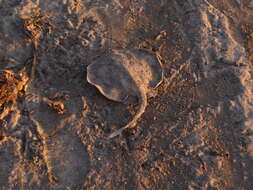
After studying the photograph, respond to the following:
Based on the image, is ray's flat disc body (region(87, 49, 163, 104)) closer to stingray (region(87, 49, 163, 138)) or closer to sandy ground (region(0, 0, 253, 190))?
stingray (region(87, 49, 163, 138))

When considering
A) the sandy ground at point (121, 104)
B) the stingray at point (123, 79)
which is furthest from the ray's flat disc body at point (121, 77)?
the sandy ground at point (121, 104)

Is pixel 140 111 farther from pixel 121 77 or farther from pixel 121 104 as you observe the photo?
pixel 121 77

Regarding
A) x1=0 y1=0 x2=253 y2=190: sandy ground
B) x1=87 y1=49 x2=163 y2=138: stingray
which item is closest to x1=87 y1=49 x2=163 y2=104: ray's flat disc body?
x1=87 y1=49 x2=163 y2=138: stingray

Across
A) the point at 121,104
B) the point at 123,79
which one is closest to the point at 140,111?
the point at 121,104

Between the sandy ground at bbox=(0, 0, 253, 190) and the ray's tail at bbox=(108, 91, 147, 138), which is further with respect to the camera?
the ray's tail at bbox=(108, 91, 147, 138)

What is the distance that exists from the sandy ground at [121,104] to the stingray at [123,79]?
0.31 ft

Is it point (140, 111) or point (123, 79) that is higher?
point (123, 79)

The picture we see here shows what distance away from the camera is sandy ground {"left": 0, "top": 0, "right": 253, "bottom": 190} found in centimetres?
263

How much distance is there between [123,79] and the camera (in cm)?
288

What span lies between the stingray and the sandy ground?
93 mm

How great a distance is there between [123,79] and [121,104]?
0.95ft

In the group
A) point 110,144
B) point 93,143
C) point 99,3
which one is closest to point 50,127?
point 93,143

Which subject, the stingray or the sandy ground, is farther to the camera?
the stingray

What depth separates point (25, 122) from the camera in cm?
273
